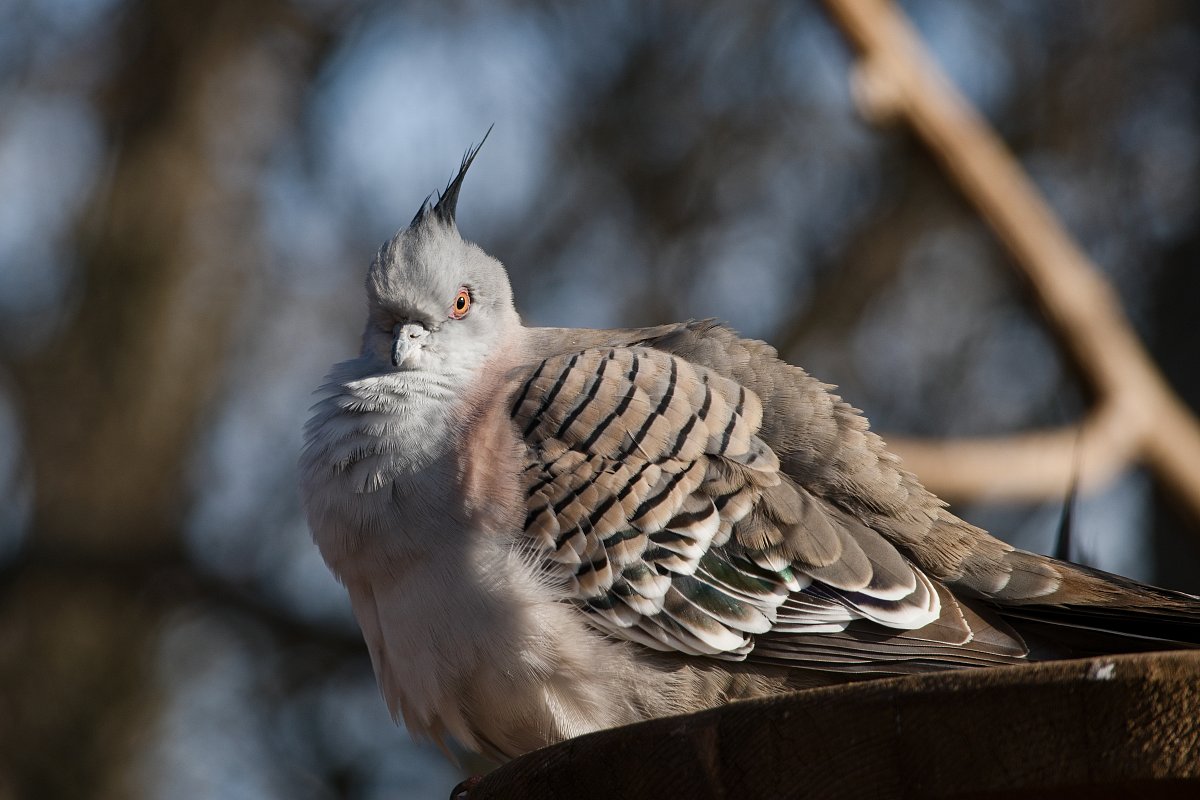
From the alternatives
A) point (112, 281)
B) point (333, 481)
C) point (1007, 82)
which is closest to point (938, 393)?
point (1007, 82)

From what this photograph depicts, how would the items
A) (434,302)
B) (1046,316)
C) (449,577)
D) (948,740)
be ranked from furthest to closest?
(1046,316), (434,302), (449,577), (948,740)

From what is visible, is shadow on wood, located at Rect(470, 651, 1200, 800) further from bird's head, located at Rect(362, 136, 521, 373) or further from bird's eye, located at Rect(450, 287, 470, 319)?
bird's eye, located at Rect(450, 287, 470, 319)

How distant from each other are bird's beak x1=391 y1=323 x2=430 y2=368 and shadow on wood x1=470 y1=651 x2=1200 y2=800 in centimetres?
223

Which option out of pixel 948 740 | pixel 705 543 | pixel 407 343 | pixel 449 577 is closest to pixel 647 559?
pixel 705 543

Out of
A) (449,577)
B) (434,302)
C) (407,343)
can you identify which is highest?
(434,302)

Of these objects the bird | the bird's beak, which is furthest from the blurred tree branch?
the bird's beak

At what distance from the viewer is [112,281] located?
8.95 metres

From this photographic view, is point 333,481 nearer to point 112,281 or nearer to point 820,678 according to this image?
point 820,678

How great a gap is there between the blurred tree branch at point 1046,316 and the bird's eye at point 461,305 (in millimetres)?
2017

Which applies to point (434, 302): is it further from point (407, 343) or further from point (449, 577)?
point (449, 577)

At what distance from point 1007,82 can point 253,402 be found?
20.5 ft

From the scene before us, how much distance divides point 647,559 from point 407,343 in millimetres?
1228

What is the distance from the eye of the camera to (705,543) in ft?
11.8

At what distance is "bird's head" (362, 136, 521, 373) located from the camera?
431 cm
